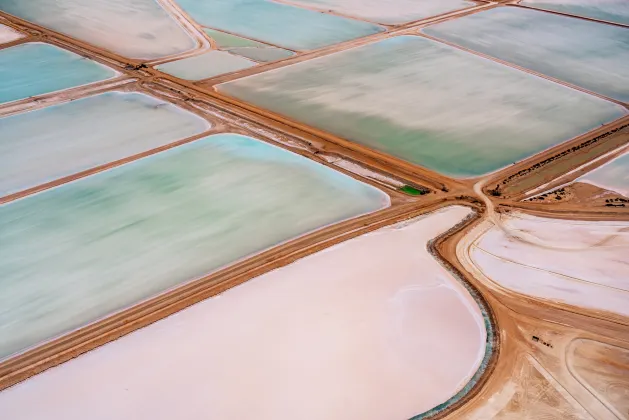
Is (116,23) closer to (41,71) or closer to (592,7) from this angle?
(41,71)

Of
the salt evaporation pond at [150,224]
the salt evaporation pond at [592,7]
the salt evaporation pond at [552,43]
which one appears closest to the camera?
the salt evaporation pond at [150,224]

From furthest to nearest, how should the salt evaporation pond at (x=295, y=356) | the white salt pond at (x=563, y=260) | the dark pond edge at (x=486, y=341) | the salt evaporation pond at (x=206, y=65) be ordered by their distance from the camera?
the salt evaporation pond at (x=206, y=65) < the white salt pond at (x=563, y=260) < the dark pond edge at (x=486, y=341) < the salt evaporation pond at (x=295, y=356)

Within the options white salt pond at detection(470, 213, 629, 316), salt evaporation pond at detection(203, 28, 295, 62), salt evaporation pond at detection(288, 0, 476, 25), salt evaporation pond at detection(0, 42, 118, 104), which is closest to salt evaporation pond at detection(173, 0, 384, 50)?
salt evaporation pond at detection(203, 28, 295, 62)

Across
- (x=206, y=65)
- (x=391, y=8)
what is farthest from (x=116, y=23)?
(x=391, y=8)

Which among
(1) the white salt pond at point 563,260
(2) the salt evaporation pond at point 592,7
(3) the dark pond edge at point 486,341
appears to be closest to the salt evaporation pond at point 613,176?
(1) the white salt pond at point 563,260

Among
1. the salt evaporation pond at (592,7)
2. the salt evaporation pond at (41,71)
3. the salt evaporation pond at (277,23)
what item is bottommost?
the salt evaporation pond at (41,71)

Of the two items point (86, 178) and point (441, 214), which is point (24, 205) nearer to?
point (86, 178)

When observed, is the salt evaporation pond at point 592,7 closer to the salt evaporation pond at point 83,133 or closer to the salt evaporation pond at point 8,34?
the salt evaporation pond at point 83,133

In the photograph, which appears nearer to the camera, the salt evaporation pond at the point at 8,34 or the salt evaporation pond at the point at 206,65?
the salt evaporation pond at the point at 206,65
